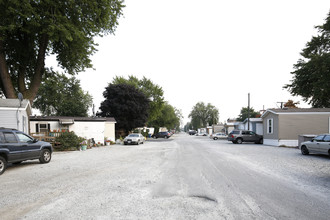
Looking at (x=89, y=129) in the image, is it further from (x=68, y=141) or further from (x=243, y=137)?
(x=243, y=137)

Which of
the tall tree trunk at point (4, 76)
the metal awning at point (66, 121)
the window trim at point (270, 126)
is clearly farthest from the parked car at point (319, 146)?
the tall tree trunk at point (4, 76)

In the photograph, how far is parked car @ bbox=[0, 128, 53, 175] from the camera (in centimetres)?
820

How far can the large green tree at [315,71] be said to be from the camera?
747 inches

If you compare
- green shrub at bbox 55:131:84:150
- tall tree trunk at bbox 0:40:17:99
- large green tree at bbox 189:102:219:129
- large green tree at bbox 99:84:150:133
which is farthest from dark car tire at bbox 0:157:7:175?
large green tree at bbox 189:102:219:129

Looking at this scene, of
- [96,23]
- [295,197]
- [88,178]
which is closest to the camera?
[295,197]

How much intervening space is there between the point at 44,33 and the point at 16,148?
547 inches

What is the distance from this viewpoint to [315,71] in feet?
69.8

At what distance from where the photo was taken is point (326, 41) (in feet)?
71.1

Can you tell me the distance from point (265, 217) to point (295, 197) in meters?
1.73

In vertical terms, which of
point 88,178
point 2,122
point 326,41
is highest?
point 326,41

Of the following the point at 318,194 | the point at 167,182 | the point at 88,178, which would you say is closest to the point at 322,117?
the point at 318,194

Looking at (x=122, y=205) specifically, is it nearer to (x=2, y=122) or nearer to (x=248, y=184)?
(x=248, y=184)

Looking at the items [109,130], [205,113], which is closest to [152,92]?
[109,130]

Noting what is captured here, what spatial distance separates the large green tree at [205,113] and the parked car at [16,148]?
9704cm
